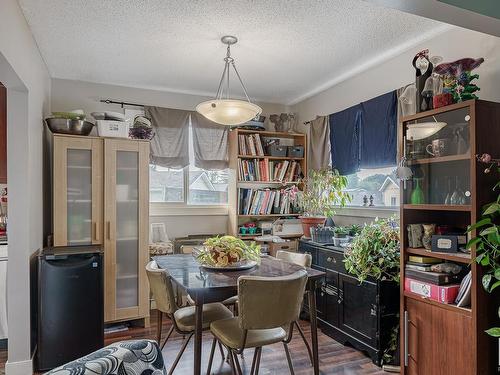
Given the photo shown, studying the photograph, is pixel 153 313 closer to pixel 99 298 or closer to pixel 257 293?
pixel 99 298

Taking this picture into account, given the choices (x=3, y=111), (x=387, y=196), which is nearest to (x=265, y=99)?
(x=387, y=196)

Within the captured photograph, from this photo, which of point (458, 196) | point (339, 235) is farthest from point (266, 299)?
point (339, 235)

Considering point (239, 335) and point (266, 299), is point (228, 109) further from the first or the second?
point (239, 335)

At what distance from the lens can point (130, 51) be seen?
311cm

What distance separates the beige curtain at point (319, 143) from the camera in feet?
13.4

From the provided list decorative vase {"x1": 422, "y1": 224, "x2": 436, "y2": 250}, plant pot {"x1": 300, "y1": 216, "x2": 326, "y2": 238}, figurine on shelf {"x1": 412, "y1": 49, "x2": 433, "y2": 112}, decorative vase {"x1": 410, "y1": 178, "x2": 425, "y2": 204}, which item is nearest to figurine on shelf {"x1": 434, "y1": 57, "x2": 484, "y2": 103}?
figurine on shelf {"x1": 412, "y1": 49, "x2": 433, "y2": 112}

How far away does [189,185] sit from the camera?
4391mm

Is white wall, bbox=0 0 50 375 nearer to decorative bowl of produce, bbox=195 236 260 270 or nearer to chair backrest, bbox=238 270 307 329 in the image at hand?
decorative bowl of produce, bbox=195 236 260 270

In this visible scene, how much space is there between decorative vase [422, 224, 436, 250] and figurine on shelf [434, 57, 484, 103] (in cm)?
81

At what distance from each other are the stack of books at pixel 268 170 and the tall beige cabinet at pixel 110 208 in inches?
46.2

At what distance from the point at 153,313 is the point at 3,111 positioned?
2.52m

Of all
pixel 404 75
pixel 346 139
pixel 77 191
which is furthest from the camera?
pixel 346 139

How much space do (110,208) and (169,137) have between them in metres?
1.16

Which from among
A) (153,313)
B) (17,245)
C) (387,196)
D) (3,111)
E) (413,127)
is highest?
(3,111)
